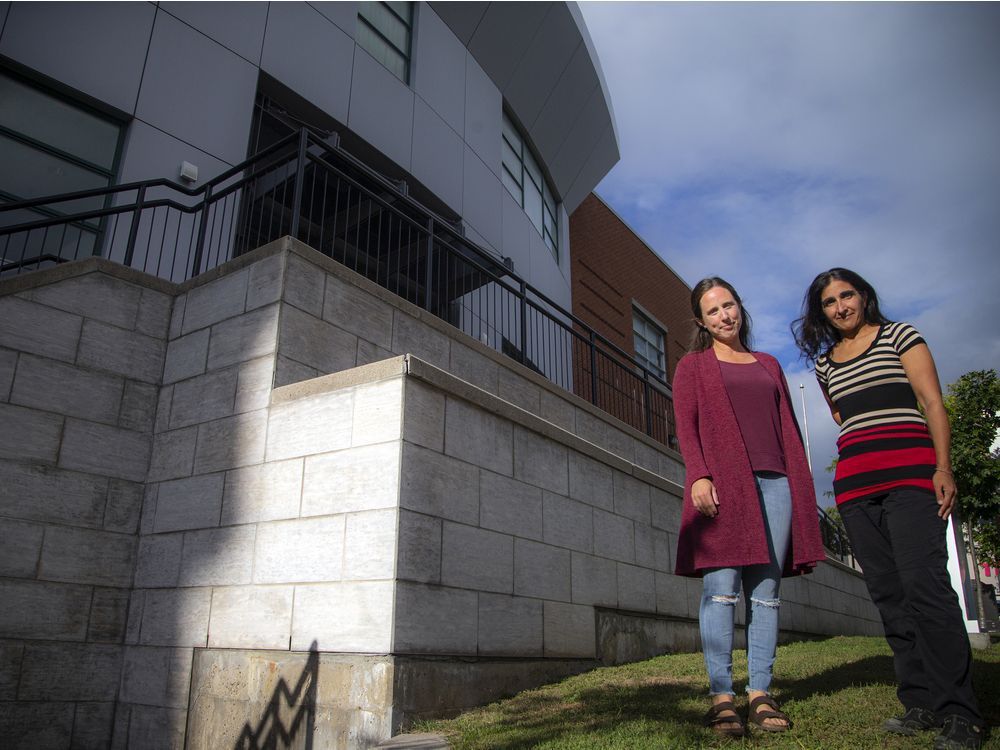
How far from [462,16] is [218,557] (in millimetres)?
12430

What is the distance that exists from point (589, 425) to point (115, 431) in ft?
15.8

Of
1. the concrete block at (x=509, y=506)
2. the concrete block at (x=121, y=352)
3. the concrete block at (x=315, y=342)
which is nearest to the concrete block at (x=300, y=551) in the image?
the concrete block at (x=509, y=506)

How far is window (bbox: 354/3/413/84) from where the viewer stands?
39.2 ft

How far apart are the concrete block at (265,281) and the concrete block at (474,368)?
1.87 metres

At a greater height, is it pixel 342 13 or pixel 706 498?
pixel 342 13

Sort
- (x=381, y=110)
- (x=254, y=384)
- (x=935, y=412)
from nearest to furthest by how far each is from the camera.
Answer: (x=935, y=412), (x=254, y=384), (x=381, y=110)

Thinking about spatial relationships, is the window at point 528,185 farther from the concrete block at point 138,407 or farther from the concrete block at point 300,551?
the concrete block at point 300,551

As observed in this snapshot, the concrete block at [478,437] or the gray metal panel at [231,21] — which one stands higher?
the gray metal panel at [231,21]

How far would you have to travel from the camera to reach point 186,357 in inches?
225

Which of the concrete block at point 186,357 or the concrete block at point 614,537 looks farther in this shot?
the concrete block at point 614,537

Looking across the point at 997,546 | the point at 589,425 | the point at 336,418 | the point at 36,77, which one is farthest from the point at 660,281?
the point at 336,418

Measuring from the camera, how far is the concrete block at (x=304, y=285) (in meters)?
5.26

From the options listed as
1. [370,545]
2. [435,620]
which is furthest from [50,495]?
[435,620]

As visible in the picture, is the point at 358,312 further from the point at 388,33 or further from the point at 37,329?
the point at 388,33
